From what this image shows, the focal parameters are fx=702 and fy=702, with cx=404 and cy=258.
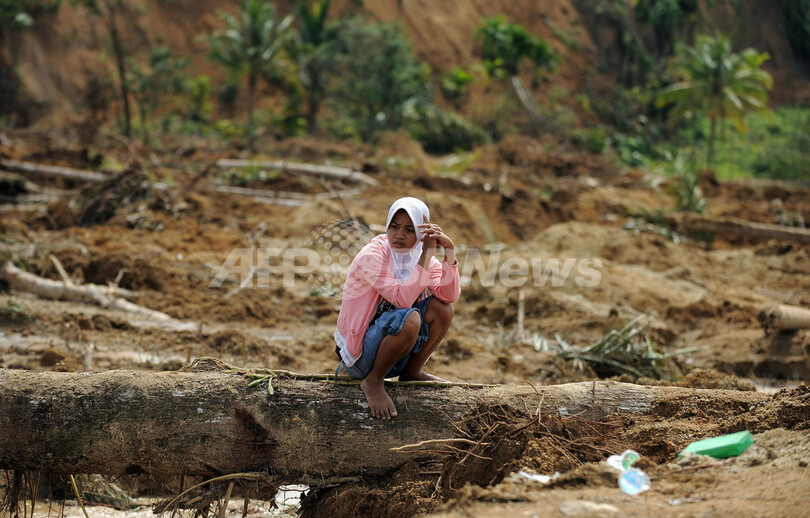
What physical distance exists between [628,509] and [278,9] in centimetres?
3310

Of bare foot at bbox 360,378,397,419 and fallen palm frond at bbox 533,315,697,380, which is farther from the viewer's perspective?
fallen palm frond at bbox 533,315,697,380

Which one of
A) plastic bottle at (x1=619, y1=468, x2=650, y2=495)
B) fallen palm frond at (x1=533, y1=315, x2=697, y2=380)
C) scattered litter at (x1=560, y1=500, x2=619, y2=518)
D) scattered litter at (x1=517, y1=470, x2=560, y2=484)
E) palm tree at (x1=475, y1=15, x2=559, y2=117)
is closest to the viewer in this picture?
scattered litter at (x1=560, y1=500, x2=619, y2=518)

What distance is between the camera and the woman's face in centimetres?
326

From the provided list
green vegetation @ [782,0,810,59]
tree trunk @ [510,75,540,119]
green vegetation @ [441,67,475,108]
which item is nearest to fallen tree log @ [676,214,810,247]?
tree trunk @ [510,75,540,119]

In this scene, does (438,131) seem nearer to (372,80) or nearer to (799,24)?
(372,80)

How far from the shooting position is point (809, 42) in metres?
39.7

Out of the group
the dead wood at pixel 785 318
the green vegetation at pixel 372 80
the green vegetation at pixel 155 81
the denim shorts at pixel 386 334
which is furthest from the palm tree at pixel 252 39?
the denim shorts at pixel 386 334

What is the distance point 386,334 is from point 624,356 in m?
3.64

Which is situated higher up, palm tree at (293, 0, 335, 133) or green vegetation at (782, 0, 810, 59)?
green vegetation at (782, 0, 810, 59)

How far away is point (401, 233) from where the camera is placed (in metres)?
3.27

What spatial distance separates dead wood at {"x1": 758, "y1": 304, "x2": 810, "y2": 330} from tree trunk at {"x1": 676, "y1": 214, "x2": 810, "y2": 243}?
4671 mm

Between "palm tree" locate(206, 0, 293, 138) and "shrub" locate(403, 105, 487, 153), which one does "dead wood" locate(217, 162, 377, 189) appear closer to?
"palm tree" locate(206, 0, 293, 138)

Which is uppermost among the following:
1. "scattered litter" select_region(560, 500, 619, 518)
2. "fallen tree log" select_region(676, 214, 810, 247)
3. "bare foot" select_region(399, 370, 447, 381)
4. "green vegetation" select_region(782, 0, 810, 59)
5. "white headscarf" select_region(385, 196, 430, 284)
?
"green vegetation" select_region(782, 0, 810, 59)

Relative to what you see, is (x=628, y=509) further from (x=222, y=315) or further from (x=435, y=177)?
(x=435, y=177)
